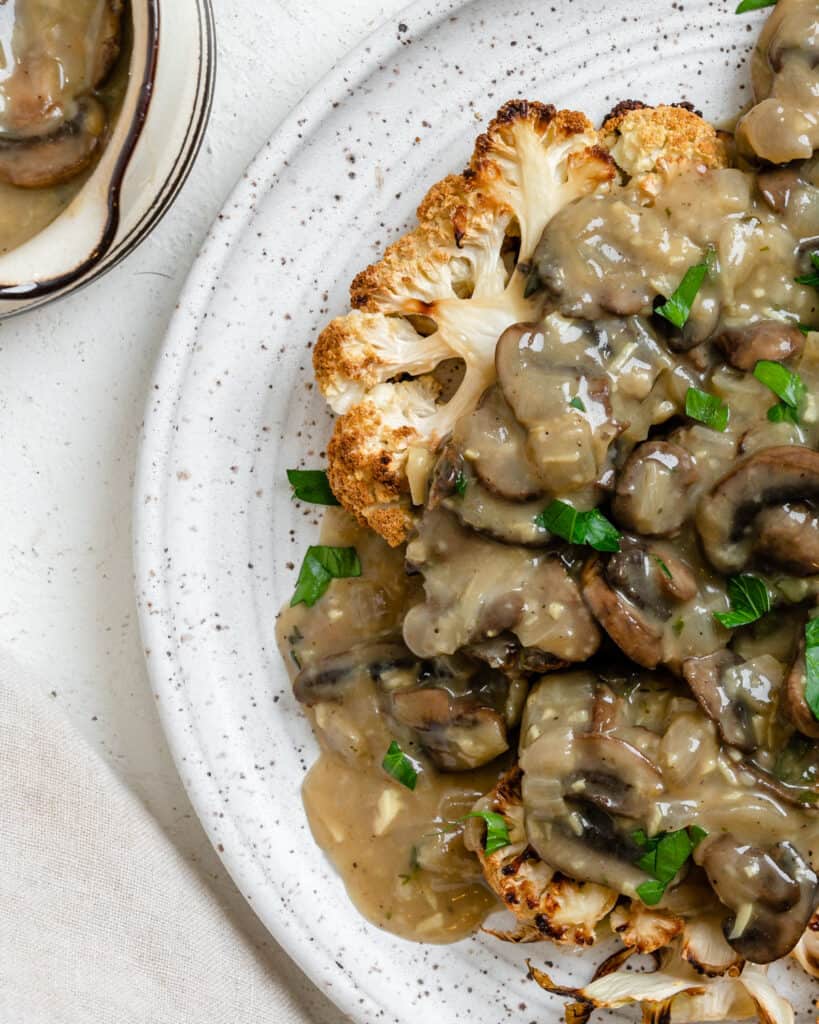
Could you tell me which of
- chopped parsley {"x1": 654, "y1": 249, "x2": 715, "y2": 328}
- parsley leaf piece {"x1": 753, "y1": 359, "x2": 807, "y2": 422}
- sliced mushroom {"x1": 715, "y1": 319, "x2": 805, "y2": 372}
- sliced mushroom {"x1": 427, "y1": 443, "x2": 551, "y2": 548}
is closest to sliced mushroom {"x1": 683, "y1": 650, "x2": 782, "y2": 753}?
sliced mushroom {"x1": 427, "y1": 443, "x2": 551, "y2": 548}

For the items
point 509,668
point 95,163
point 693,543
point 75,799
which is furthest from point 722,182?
point 75,799

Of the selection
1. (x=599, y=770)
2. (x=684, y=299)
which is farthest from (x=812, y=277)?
(x=599, y=770)

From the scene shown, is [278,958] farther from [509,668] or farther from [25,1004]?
[509,668]

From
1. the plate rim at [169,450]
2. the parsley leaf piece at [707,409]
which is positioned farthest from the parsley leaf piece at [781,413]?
the plate rim at [169,450]

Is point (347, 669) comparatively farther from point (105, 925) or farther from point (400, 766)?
point (105, 925)

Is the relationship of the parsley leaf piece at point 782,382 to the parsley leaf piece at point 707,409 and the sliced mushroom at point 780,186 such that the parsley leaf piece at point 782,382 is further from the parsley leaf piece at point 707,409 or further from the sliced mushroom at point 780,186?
the sliced mushroom at point 780,186

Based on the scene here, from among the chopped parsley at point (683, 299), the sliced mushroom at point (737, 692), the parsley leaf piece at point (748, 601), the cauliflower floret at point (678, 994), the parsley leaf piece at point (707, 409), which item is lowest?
the cauliflower floret at point (678, 994)
